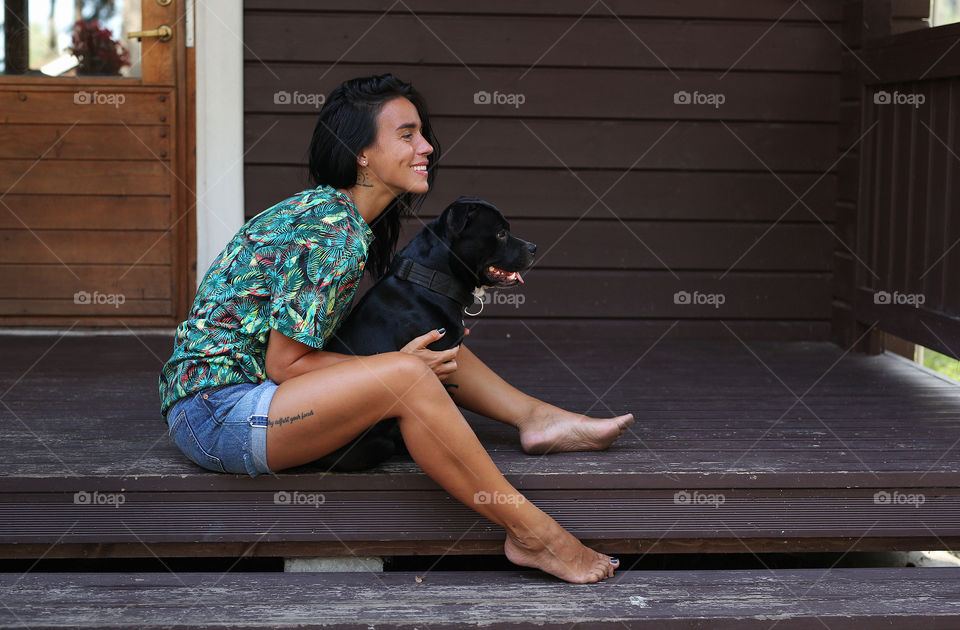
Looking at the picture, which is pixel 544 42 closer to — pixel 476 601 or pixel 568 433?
pixel 568 433

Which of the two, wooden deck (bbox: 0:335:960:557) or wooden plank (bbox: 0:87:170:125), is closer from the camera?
wooden deck (bbox: 0:335:960:557)

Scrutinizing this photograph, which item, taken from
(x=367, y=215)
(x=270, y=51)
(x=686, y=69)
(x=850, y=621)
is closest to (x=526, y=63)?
(x=686, y=69)

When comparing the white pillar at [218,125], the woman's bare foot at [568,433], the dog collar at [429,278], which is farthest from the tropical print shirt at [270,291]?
the white pillar at [218,125]

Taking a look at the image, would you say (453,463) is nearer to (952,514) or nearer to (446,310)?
(446,310)

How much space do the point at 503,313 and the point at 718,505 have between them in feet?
6.49

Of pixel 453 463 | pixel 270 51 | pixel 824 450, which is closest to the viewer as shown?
Answer: pixel 453 463

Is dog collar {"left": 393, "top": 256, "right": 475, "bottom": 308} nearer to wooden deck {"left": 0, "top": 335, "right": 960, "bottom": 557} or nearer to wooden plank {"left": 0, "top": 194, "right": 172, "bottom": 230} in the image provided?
wooden deck {"left": 0, "top": 335, "right": 960, "bottom": 557}

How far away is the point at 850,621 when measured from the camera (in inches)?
81.5

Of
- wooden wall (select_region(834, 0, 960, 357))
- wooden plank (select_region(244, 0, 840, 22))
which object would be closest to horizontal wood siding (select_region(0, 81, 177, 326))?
wooden plank (select_region(244, 0, 840, 22))

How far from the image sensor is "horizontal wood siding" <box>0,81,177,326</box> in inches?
157

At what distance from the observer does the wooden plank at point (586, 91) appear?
4.04 m

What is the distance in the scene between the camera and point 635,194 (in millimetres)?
4195

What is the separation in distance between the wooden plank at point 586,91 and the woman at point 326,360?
1.80 m

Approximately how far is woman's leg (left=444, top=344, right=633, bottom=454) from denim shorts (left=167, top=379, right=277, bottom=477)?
55cm
